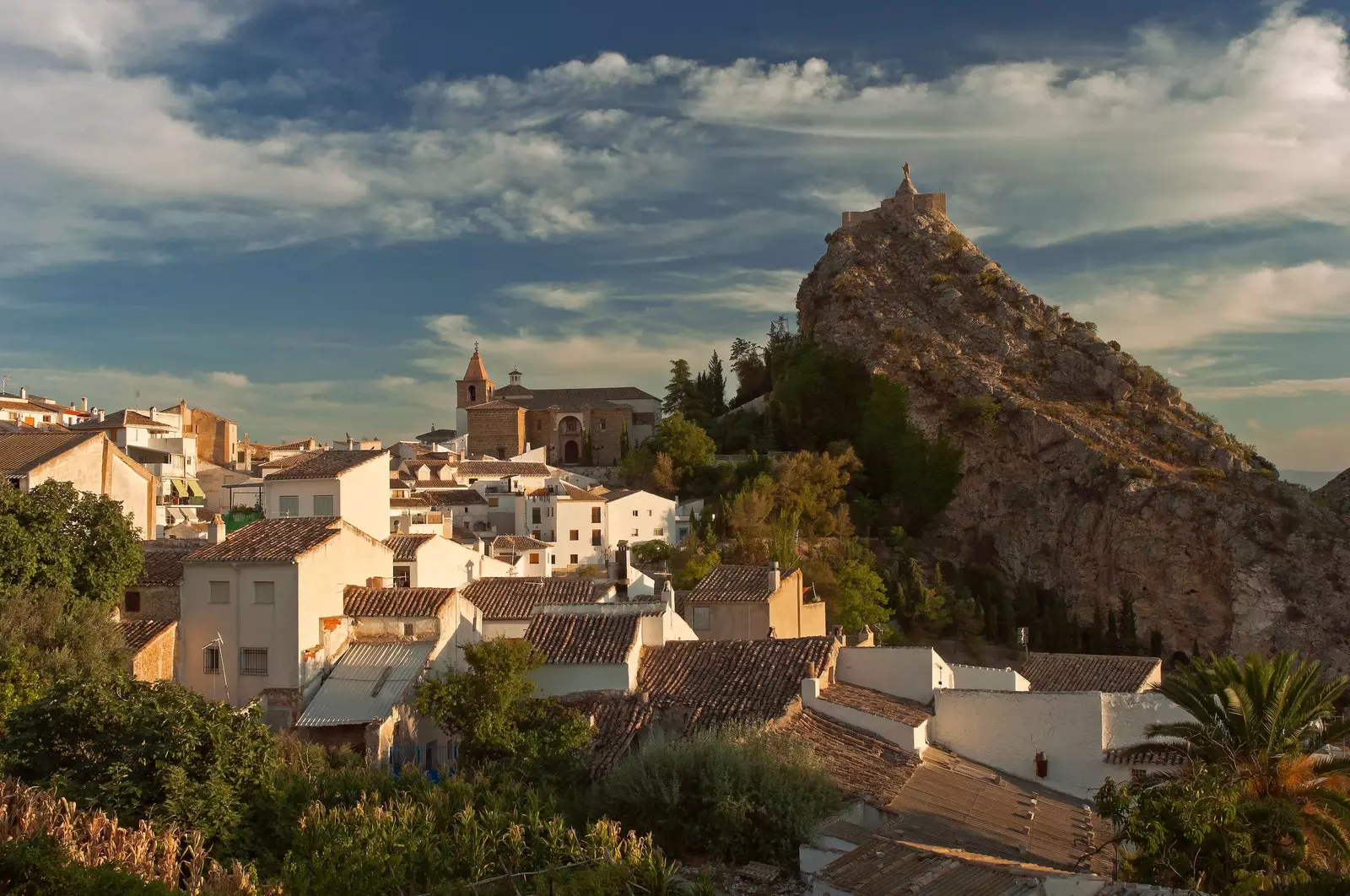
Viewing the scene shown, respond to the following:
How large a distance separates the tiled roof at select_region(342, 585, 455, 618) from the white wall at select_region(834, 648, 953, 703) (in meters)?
8.38

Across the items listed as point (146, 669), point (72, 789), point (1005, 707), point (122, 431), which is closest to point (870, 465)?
point (122, 431)

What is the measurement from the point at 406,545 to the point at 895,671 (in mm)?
12955

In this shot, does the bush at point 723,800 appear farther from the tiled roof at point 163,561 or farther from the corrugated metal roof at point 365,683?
the tiled roof at point 163,561

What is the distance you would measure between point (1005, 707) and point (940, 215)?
52.2m

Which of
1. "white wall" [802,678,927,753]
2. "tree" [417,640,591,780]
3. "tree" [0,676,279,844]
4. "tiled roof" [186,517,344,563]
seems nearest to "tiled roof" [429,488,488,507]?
"tiled roof" [186,517,344,563]

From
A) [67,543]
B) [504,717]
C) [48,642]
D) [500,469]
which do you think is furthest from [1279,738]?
[500,469]

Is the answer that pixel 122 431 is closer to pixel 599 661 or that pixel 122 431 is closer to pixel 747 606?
pixel 747 606

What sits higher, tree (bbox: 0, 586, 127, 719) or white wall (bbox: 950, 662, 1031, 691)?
tree (bbox: 0, 586, 127, 719)

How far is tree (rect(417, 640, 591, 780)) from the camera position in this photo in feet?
64.6

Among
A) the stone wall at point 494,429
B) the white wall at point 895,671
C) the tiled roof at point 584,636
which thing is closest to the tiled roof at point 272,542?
the tiled roof at point 584,636

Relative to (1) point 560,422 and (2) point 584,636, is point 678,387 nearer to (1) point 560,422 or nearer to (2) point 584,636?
(1) point 560,422

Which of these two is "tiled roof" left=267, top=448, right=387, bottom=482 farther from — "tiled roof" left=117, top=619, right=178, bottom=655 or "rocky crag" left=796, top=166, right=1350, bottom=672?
"rocky crag" left=796, top=166, right=1350, bottom=672

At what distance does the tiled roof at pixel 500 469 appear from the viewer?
58312mm

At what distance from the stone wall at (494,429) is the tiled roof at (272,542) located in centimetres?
4300
